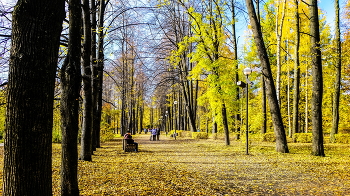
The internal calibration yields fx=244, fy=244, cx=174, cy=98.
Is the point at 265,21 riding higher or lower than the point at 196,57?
higher

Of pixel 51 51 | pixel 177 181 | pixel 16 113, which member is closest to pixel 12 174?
pixel 16 113

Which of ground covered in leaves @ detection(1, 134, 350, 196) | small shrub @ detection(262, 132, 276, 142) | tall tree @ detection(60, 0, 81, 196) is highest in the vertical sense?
tall tree @ detection(60, 0, 81, 196)

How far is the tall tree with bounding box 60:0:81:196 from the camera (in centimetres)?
414

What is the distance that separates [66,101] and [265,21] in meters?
18.6

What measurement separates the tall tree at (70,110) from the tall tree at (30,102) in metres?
1.57

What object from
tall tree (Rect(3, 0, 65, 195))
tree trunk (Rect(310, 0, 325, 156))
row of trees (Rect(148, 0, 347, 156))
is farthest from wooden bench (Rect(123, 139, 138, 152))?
tall tree (Rect(3, 0, 65, 195))

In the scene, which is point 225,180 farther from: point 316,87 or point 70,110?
point 316,87

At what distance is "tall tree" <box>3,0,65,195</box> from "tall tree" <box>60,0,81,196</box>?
157cm

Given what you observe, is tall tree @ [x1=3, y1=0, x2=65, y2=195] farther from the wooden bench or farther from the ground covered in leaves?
the wooden bench

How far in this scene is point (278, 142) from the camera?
10922 millimetres

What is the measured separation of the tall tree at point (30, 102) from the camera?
236 centimetres

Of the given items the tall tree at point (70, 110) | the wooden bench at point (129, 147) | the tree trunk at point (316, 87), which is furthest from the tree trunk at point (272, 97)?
the tall tree at point (70, 110)

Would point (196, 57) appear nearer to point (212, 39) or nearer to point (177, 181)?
point (212, 39)

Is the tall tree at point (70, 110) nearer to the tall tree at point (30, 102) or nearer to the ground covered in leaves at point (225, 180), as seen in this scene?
the ground covered in leaves at point (225, 180)
